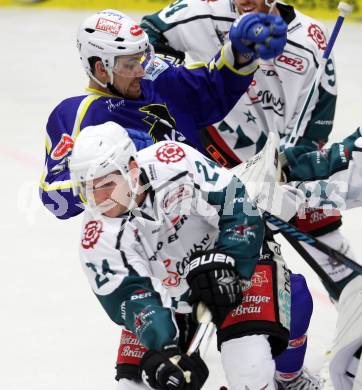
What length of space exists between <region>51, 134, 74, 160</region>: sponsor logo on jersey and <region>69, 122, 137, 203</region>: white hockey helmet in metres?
0.69

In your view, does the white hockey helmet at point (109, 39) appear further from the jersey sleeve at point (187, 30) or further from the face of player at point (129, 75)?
the jersey sleeve at point (187, 30)

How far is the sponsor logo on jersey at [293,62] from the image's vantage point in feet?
15.5

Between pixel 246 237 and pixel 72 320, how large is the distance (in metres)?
1.79

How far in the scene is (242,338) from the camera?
3.51m

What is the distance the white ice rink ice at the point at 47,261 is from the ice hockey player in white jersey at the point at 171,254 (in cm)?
95

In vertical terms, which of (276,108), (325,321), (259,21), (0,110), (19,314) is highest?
(259,21)

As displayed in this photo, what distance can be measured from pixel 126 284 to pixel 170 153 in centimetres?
45

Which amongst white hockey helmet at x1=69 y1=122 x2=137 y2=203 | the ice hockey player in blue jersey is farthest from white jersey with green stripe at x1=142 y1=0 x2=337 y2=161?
white hockey helmet at x1=69 y1=122 x2=137 y2=203

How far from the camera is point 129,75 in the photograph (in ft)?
13.6

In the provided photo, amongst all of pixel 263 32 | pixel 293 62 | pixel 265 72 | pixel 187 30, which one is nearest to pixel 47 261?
pixel 187 30

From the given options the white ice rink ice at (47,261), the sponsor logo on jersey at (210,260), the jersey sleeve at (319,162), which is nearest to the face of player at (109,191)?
the sponsor logo on jersey at (210,260)

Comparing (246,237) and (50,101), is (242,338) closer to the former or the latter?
(246,237)

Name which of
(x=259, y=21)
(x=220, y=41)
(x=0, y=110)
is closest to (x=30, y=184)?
(x=0, y=110)

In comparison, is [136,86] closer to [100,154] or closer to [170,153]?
[170,153]
